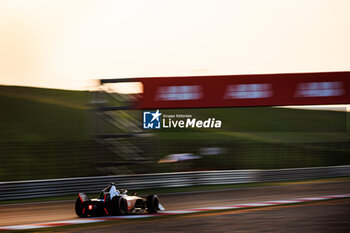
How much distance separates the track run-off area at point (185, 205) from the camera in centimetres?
1041

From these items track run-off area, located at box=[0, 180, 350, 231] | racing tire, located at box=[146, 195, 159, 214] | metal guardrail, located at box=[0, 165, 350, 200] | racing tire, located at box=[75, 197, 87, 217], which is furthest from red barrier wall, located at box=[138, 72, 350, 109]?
racing tire, located at box=[75, 197, 87, 217]

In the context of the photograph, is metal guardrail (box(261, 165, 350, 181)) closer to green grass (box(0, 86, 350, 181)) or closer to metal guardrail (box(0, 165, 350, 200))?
metal guardrail (box(0, 165, 350, 200))

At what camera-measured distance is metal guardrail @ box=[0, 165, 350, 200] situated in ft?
Answer: 51.5

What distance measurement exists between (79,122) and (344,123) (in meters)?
35.0

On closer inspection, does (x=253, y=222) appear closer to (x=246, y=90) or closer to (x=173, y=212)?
(x=173, y=212)

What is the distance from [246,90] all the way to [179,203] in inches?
333

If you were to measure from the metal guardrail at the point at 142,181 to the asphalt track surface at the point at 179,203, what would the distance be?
135 cm

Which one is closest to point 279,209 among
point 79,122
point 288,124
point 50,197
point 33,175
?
point 50,197

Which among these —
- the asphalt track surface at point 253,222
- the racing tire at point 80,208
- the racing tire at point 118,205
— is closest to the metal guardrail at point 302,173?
the asphalt track surface at point 253,222

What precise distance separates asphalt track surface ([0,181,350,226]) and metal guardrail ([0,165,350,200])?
1.35m

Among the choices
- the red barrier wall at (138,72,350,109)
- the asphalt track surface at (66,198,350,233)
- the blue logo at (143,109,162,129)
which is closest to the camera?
the asphalt track surface at (66,198,350,233)

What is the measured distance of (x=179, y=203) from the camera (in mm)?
13648

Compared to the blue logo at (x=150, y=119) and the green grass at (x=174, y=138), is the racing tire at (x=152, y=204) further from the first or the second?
the blue logo at (x=150, y=119)

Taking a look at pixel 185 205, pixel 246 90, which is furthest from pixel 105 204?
pixel 246 90
